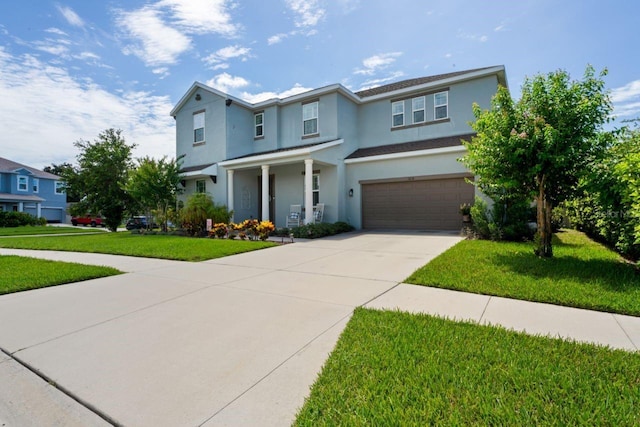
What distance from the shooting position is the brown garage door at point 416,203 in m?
12.2

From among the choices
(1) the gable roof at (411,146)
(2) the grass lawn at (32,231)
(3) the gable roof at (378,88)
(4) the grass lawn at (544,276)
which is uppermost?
(3) the gable roof at (378,88)

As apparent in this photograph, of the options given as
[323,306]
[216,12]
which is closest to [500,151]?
[323,306]

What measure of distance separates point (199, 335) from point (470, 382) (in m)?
2.54

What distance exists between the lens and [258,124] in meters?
17.3

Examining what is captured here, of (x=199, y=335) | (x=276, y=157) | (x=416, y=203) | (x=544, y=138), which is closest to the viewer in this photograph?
(x=199, y=335)

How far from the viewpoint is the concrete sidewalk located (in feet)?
6.99

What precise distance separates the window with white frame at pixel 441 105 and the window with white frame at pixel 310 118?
549 centimetres

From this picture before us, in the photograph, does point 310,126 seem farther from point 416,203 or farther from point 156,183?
point 156,183

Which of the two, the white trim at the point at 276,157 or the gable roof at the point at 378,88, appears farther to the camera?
the gable roof at the point at 378,88

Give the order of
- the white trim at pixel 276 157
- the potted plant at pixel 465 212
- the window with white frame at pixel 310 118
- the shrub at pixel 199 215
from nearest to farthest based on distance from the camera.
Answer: the potted plant at pixel 465 212 → the white trim at pixel 276 157 → the shrub at pixel 199 215 → the window with white frame at pixel 310 118

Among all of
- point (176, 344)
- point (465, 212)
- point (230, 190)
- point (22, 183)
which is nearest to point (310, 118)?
point (230, 190)

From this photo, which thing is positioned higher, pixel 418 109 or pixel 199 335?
pixel 418 109

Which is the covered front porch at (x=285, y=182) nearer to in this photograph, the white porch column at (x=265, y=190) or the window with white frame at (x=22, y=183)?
the white porch column at (x=265, y=190)

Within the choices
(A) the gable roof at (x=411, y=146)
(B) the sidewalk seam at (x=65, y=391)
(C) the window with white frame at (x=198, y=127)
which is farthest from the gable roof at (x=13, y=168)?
(B) the sidewalk seam at (x=65, y=391)
